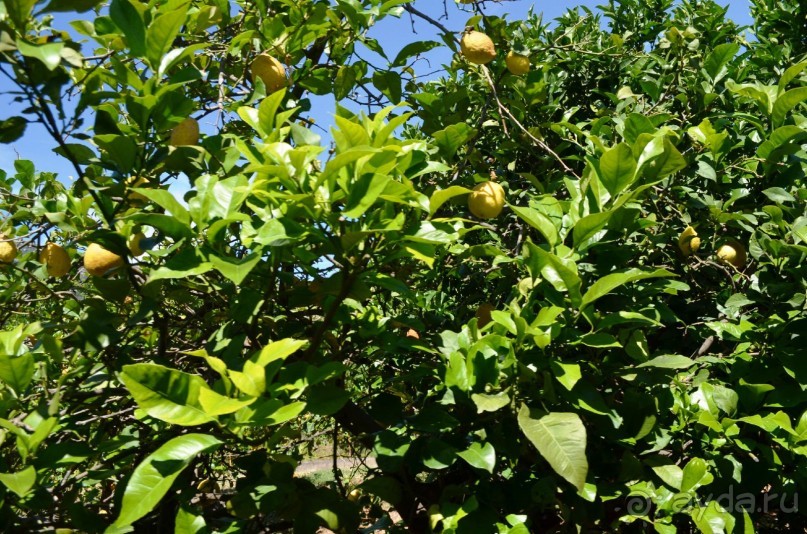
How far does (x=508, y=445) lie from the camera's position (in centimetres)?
140

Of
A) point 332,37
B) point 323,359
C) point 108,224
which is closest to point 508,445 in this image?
point 323,359

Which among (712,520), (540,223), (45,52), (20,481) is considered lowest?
(712,520)

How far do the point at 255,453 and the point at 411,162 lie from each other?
0.78 m

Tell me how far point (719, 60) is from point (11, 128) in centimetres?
210

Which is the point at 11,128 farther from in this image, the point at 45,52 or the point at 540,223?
the point at 540,223

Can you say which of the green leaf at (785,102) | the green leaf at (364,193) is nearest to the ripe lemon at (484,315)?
the green leaf at (364,193)

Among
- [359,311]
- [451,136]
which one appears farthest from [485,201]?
[359,311]

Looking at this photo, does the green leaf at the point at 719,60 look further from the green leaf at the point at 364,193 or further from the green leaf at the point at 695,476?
the green leaf at the point at 364,193

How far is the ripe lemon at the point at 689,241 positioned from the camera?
6.41ft

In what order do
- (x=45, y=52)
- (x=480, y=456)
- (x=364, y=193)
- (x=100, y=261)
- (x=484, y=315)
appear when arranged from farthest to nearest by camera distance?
(x=484, y=315) → (x=100, y=261) → (x=480, y=456) → (x=364, y=193) → (x=45, y=52)

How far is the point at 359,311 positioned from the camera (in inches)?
70.9

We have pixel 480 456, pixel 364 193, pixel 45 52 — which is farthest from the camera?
pixel 480 456

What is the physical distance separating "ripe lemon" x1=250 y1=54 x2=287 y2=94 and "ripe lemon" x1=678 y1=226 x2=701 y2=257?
1.32 meters

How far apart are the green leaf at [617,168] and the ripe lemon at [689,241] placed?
0.69m
